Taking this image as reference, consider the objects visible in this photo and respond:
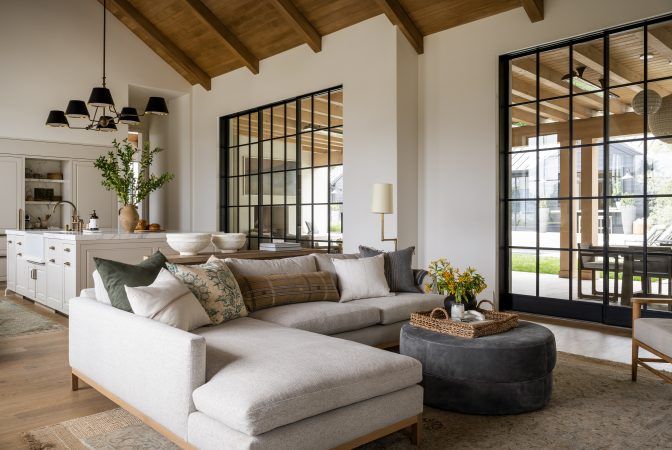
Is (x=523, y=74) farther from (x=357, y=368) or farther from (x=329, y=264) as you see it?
(x=357, y=368)

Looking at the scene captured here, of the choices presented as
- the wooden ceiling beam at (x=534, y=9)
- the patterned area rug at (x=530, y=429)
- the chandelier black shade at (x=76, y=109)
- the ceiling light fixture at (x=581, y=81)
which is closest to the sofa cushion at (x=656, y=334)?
the patterned area rug at (x=530, y=429)

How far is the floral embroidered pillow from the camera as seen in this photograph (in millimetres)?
3117

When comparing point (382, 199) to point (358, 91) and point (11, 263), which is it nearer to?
point (358, 91)

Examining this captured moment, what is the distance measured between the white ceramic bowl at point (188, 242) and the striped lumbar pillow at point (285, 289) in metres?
0.87

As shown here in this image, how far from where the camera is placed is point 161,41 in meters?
8.87

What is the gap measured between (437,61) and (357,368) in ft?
15.7

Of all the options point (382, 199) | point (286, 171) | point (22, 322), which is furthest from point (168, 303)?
point (286, 171)

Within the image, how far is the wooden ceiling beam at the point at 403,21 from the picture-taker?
5941mm

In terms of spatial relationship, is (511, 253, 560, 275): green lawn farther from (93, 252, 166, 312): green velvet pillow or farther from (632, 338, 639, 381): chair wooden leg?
(93, 252, 166, 312): green velvet pillow

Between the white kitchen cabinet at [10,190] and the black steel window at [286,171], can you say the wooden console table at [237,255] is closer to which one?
the black steel window at [286,171]

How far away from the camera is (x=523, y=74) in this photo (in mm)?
5719

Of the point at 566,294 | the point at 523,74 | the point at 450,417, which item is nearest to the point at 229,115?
the point at 523,74

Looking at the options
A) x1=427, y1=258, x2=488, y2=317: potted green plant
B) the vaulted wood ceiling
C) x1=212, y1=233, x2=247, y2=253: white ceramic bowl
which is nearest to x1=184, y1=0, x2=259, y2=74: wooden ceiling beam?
the vaulted wood ceiling

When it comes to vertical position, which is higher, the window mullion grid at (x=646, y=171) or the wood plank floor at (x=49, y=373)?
the window mullion grid at (x=646, y=171)
